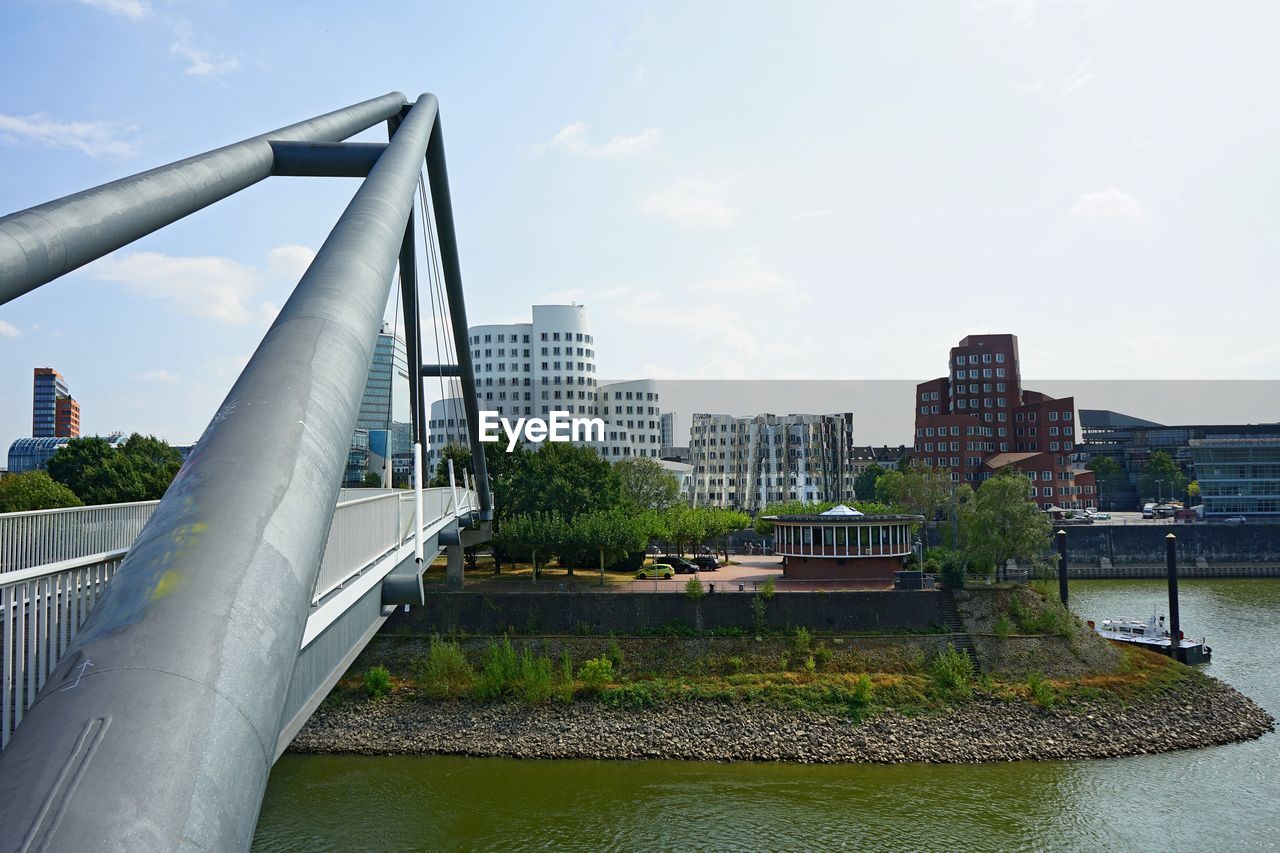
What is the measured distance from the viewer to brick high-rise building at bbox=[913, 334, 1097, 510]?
260 feet

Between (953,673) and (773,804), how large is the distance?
8.96 meters

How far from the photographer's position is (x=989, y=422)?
80750 millimetres

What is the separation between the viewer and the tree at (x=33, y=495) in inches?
1219

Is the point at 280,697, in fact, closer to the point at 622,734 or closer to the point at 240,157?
the point at 240,157

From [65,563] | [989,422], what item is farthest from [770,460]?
[65,563]

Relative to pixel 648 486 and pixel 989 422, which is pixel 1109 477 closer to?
pixel 989 422

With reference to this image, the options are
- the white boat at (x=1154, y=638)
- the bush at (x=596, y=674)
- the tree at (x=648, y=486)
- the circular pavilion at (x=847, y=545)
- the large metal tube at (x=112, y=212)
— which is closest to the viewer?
the large metal tube at (x=112, y=212)

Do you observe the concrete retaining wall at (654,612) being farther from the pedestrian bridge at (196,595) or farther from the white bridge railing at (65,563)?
the pedestrian bridge at (196,595)

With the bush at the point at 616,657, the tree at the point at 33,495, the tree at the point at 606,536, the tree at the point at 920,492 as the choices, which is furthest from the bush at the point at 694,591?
the tree at the point at 920,492

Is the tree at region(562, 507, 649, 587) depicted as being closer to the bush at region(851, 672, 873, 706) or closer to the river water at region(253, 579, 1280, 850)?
the bush at region(851, 672, 873, 706)

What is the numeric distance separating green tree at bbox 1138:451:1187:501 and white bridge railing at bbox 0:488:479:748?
328ft

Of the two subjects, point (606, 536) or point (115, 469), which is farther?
point (115, 469)

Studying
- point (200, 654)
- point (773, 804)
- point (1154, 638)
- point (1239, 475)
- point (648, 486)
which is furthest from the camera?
point (1239, 475)

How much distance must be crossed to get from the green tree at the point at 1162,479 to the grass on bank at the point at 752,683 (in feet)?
250
